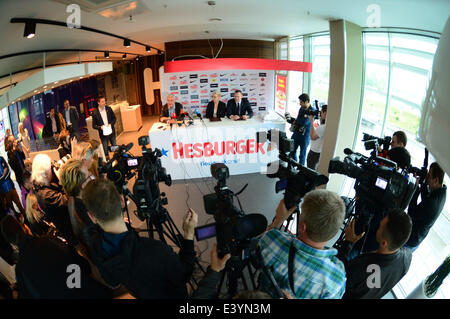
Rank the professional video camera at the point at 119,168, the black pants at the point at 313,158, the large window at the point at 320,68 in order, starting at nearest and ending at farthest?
1. the professional video camera at the point at 119,168
2. the black pants at the point at 313,158
3. the large window at the point at 320,68

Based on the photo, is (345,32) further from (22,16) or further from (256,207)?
(22,16)

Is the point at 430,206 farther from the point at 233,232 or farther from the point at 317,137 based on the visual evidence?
the point at 317,137

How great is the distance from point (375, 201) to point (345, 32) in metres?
2.67

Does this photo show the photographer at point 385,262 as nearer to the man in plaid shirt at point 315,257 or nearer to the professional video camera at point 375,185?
the man in plaid shirt at point 315,257

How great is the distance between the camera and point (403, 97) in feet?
11.5

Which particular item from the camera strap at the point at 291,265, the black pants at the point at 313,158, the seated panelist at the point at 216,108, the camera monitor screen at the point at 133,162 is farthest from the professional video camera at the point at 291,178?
the seated panelist at the point at 216,108

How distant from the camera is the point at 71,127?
20.4 ft

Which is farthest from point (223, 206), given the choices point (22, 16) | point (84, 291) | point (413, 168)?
point (22, 16)

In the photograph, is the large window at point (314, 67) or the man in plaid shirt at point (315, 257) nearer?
the man in plaid shirt at point (315, 257)

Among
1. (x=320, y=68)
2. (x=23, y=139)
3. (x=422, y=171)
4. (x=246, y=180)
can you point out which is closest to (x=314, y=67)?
(x=320, y=68)

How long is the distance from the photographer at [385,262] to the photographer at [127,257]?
0.99 metres

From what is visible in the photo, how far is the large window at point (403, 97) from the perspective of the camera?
2637 millimetres

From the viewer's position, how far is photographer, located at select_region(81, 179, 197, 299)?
4.10ft

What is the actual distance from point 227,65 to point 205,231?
3086 millimetres
